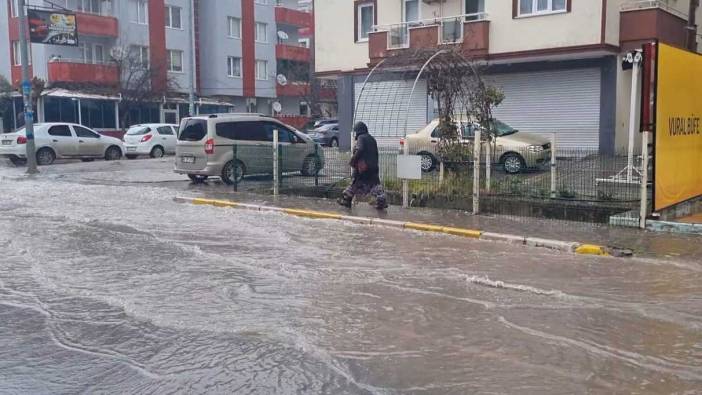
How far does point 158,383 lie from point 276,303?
216cm

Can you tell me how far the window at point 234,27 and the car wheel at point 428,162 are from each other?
38.4 m

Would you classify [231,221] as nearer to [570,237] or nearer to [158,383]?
[570,237]

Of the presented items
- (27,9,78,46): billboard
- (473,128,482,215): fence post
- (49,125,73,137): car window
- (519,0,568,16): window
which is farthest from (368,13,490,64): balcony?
(49,125,73,137): car window

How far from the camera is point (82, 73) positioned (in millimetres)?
40906

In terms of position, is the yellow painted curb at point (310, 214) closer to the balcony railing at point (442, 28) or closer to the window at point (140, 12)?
the balcony railing at point (442, 28)

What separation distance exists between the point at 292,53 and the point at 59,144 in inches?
1277

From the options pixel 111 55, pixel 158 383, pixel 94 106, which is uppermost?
pixel 111 55

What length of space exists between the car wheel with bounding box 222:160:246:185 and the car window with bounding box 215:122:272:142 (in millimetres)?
709

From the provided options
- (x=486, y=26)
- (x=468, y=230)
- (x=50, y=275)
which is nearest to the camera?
(x=50, y=275)

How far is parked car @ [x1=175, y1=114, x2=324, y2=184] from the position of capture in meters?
17.0

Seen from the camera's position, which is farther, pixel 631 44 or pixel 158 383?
pixel 631 44

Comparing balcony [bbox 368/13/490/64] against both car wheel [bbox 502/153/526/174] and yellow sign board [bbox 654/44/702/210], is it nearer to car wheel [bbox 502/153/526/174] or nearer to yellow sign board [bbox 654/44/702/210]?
car wheel [bbox 502/153/526/174]

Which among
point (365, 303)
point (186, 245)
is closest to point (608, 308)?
point (365, 303)

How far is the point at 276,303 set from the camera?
22.5 feet
